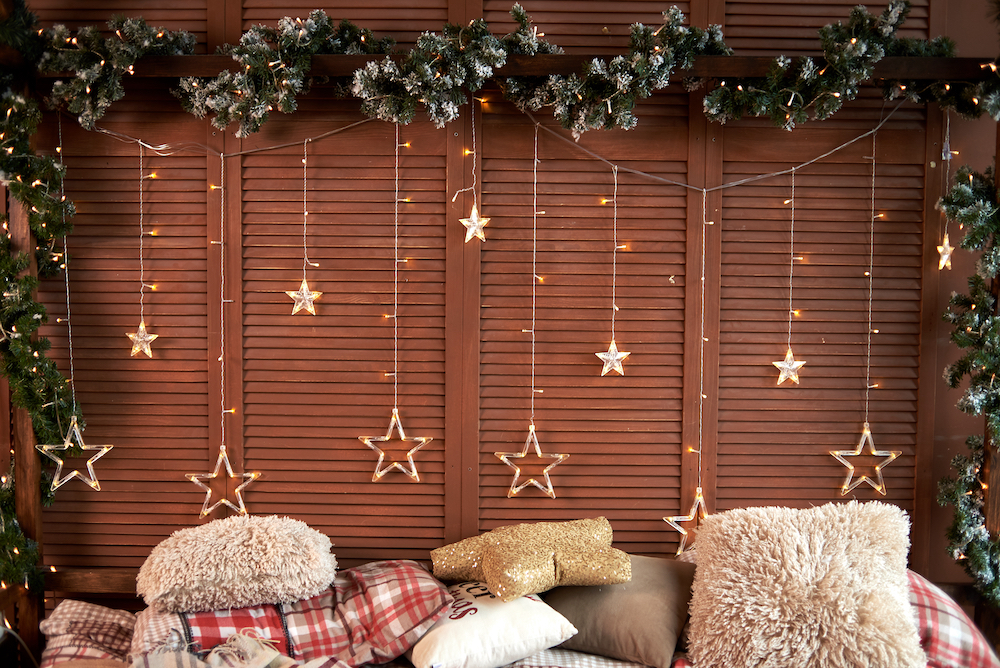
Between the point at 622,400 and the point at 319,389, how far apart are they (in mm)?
1008

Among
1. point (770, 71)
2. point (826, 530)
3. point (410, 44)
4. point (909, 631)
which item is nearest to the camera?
point (909, 631)

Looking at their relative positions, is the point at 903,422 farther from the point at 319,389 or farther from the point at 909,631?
the point at 319,389

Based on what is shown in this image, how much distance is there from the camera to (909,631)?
1.54 meters

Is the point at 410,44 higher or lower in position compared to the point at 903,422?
higher

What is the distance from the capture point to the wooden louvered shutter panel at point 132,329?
2068mm

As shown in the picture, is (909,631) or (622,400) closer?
(909,631)

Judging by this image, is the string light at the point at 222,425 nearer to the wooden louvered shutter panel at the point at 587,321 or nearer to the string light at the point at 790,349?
the wooden louvered shutter panel at the point at 587,321

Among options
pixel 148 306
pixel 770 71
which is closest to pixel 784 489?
pixel 770 71

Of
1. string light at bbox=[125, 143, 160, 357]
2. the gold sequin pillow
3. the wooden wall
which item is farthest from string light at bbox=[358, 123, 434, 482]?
string light at bbox=[125, 143, 160, 357]

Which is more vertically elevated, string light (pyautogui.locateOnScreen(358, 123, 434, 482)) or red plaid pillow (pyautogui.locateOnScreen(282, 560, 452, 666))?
string light (pyautogui.locateOnScreen(358, 123, 434, 482))

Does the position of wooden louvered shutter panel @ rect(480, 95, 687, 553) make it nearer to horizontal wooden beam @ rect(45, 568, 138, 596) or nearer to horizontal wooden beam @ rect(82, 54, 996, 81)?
horizontal wooden beam @ rect(82, 54, 996, 81)

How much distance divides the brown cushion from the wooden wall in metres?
0.31

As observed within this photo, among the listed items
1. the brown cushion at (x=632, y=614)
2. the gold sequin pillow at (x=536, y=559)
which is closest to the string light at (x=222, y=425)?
the gold sequin pillow at (x=536, y=559)

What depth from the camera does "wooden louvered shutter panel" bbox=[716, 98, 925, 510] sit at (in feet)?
6.77
